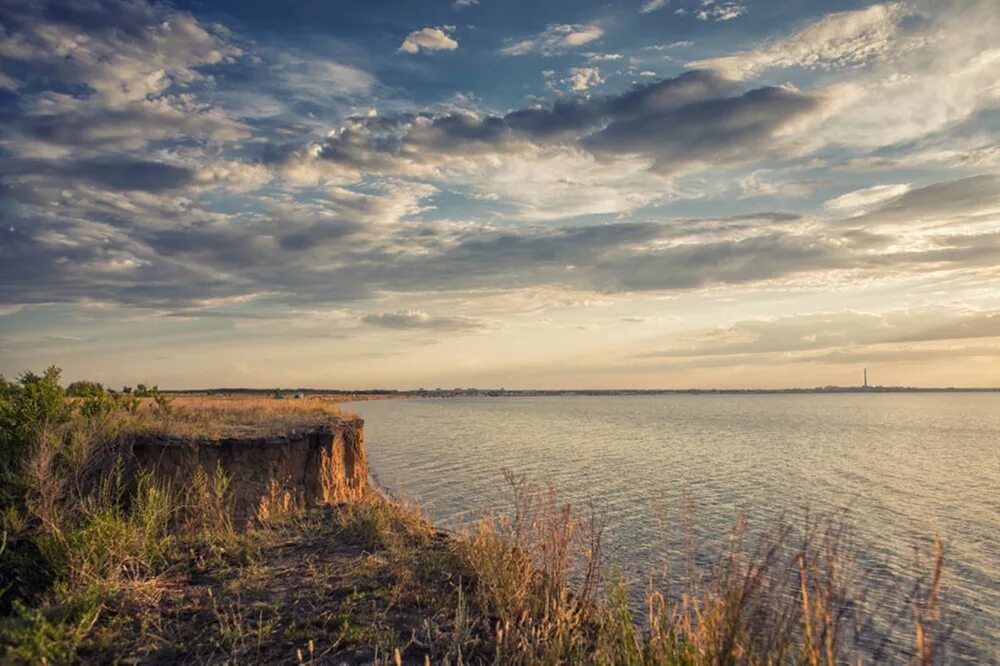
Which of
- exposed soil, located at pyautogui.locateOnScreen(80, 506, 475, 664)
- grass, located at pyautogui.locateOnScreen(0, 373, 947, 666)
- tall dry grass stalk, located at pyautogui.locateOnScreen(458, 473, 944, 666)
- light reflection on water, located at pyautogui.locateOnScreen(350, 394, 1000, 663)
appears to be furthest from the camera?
light reflection on water, located at pyautogui.locateOnScreen(350, 394, 1000, 663)

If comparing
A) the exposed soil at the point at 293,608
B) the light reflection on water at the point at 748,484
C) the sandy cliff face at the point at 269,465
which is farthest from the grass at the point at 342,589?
the light reflection on water at the point at 748,484

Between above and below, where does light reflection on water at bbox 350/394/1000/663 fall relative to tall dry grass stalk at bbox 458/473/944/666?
below

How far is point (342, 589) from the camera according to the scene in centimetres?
870

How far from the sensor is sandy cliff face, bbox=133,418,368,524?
45.3 feet

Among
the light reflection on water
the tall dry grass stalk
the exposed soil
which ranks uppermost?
the tall dry grass stalk

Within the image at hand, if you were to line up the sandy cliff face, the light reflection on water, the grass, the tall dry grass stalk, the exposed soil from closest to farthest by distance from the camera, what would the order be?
the tall dry grass stalk < the grass < the exposed soil < the sandy cliff face < the light reflection on water

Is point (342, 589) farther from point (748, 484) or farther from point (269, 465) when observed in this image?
point (748, 484)

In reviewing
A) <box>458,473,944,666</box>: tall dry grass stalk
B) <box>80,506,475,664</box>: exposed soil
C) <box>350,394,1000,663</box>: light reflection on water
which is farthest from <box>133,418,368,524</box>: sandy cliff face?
<box>458,473,944,666</box>: tall dry grass stalk

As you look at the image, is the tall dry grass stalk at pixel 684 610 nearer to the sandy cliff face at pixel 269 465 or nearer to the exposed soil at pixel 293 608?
the exposed soil at pixel 293 608

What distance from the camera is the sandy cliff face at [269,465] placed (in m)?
13.8

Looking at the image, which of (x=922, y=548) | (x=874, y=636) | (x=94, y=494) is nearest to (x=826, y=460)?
(x=922, y=548)

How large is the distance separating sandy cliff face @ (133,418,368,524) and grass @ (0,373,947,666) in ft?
1.86

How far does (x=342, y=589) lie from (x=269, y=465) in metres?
7.31

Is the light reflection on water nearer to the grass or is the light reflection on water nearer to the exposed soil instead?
the grass
